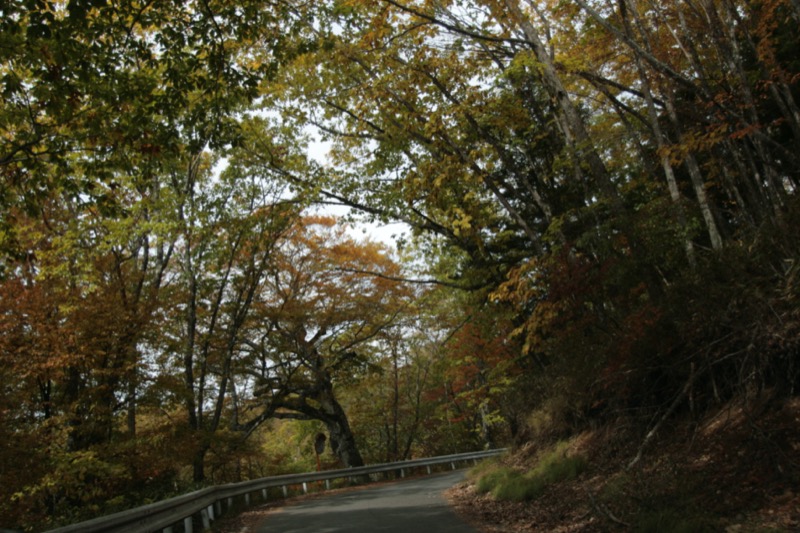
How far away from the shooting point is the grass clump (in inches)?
372

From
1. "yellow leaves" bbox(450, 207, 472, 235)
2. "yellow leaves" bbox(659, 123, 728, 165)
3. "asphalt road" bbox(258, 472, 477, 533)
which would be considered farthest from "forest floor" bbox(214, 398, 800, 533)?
"yellow leaves" bbox(450, 207, 472, 235)

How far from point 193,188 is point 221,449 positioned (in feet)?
27.9

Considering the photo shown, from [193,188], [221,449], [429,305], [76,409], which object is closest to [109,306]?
[76,409]

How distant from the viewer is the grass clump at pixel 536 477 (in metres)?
9.45

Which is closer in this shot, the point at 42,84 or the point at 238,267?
the point at 42,84

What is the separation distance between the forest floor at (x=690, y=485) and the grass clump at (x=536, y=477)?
0.95 ft

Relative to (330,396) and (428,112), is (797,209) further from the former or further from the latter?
(330,396)

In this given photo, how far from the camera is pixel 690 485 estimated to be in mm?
6039

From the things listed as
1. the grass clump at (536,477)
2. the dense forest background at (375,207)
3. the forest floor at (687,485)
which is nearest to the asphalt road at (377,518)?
the forest floor at (687,485)

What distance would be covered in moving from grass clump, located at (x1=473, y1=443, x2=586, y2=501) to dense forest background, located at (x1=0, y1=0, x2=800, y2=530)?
3.07ft

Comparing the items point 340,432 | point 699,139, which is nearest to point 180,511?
point 699,139

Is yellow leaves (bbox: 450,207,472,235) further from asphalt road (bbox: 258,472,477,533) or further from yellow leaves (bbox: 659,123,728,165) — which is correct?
asphalt road (bbox: 258,472,477,533)

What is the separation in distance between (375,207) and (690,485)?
11538 millimetres

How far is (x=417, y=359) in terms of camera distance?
3606cm
